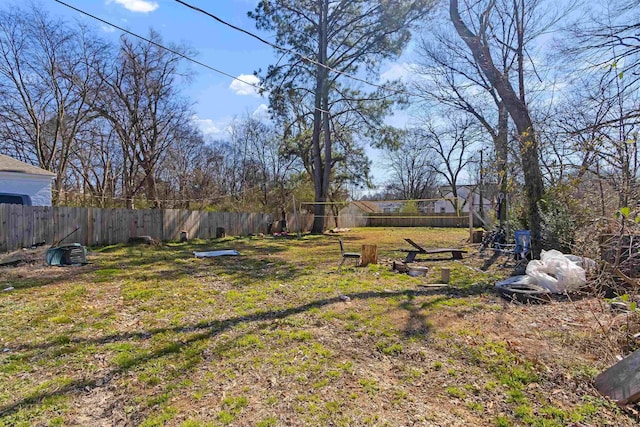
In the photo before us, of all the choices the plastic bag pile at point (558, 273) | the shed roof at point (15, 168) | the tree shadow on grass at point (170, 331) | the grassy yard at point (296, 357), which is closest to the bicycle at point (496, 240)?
the plastic bag pile at point (558, 273)

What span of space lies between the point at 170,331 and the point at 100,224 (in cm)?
915

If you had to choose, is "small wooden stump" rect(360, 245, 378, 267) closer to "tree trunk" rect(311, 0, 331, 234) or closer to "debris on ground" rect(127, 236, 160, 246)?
"debris on ground" rect(127, 236, 160, 246)

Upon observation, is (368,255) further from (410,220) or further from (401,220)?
(401,220)

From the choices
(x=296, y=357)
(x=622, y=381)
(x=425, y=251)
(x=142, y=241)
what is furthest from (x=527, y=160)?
(x=142, y=241)

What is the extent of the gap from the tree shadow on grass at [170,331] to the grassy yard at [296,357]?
0.05ft

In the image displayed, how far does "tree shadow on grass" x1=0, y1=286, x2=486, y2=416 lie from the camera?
250 cm

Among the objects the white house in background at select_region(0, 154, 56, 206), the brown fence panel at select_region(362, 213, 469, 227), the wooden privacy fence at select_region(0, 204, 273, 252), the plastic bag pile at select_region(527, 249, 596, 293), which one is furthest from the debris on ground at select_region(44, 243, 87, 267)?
the brown fence panel at select_region(362, 213, 469, 227)

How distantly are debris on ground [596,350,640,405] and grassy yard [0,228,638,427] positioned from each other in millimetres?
84

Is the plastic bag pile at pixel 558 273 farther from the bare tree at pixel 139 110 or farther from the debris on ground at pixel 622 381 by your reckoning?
the bare tree at pixel 139 110

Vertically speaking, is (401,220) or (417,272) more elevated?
(401,220)

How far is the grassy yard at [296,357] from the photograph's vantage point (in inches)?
89.8

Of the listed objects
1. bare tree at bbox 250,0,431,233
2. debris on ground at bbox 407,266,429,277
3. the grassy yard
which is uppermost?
bare tree at bbox 250,0,431,233

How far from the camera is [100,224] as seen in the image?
436 inches

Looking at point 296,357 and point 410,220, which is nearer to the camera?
point 296,357
